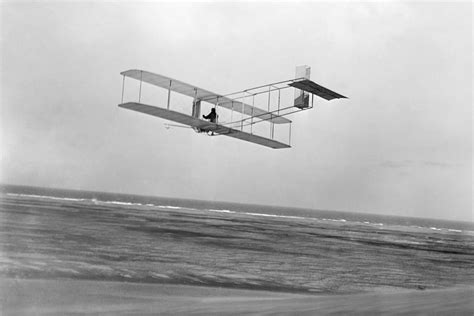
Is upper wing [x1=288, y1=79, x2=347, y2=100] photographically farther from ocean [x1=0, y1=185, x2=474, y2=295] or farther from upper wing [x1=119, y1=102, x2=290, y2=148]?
ocean [x1=0, y1=185, x2=474, y2=295]

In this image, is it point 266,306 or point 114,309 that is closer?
point 114,309

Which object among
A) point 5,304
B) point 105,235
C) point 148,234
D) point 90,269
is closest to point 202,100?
point 90,269

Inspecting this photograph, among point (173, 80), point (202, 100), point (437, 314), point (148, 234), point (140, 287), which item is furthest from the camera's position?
point (148, 234)

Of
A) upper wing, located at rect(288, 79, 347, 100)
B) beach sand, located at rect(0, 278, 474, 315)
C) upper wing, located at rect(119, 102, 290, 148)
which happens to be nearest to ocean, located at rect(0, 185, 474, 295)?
beach sand, located at rect(0, 278, 474, 315)

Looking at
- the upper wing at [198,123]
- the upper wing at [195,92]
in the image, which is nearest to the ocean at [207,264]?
the upper wing at [198,123]

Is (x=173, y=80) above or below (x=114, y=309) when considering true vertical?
above

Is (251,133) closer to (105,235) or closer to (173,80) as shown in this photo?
(173,80)
